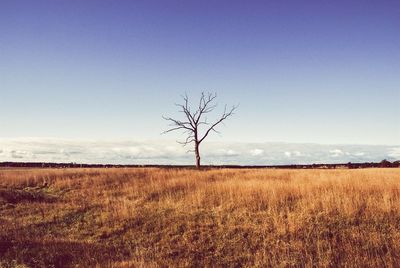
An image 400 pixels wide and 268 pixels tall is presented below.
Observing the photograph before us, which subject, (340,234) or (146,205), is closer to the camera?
(340,234)

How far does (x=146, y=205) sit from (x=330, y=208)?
6845mm

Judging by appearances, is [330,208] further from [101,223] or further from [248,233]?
[101,223]

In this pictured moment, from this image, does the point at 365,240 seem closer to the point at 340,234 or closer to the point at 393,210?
the point at 340,234

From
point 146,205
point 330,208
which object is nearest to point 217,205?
point 146,205

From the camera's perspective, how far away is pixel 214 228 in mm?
12133

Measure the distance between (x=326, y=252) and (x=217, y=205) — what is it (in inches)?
233

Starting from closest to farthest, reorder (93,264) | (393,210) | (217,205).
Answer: (93,264) → (393,210) → (217,205)

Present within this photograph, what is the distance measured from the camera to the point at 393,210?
1251 centimetres

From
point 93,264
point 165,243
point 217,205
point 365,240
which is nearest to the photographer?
point 93,264

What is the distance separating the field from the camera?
31.8 feet

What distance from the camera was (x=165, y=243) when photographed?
11328 millimetres

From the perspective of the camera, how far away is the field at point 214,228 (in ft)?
31.8

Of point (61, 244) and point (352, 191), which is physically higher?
point (352, 191)

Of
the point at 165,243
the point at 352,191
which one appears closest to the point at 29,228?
the point at 165,243
